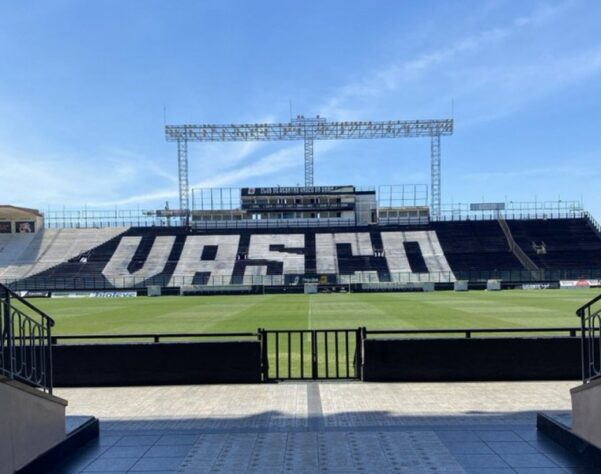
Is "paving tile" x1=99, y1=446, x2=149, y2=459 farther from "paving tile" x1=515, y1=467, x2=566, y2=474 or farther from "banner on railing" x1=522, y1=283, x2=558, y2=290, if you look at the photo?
"banner on railing" x1=522, y1=283, x2=558, y2=290

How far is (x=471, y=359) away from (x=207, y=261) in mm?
56319

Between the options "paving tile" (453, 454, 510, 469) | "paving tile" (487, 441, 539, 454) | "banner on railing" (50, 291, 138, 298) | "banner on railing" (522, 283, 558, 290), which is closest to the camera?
"paving tile" (453, 454, 510, 469)

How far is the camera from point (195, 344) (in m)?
9.89

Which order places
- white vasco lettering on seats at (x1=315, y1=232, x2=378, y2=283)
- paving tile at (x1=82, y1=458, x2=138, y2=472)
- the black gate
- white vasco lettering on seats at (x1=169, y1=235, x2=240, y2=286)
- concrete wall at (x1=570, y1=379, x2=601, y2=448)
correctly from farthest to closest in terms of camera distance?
white vasco lettering on seats at (x1=315, y1=232, x2=378, y2=283) < white vasco lettering on seats at (x1=169, y1=235, x2=240, y2=286) < the black gate < paving tile at (x1=82, y1=458, x2=138, y2=472) < concrete wall at (x1=570, y1=379, x2=601, y2=448)

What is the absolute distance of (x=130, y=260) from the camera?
2522 inches

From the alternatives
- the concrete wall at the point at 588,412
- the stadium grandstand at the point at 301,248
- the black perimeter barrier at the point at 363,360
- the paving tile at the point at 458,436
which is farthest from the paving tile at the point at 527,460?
the stadium grandstand at the point at 301,248

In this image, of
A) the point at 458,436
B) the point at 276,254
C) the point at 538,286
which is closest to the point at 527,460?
the point at 458,436

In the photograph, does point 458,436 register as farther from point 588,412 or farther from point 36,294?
point 36,294

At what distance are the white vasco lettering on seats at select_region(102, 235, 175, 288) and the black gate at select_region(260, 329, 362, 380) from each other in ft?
148

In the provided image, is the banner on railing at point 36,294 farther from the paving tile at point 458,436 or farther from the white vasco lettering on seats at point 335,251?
the paving tile at point 458,436

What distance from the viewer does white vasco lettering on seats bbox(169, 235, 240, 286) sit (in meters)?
58.7

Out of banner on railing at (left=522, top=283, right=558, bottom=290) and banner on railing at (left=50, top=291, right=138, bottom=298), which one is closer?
banner on railing at (left=50, top=291, right=138, bottom=298)

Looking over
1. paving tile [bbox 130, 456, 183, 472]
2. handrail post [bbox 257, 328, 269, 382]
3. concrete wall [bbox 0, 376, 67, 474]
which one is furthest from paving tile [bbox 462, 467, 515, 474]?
handrail post [bbox 257, 328, 269, 382]

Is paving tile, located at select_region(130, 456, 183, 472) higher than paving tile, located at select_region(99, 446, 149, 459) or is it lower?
higher
